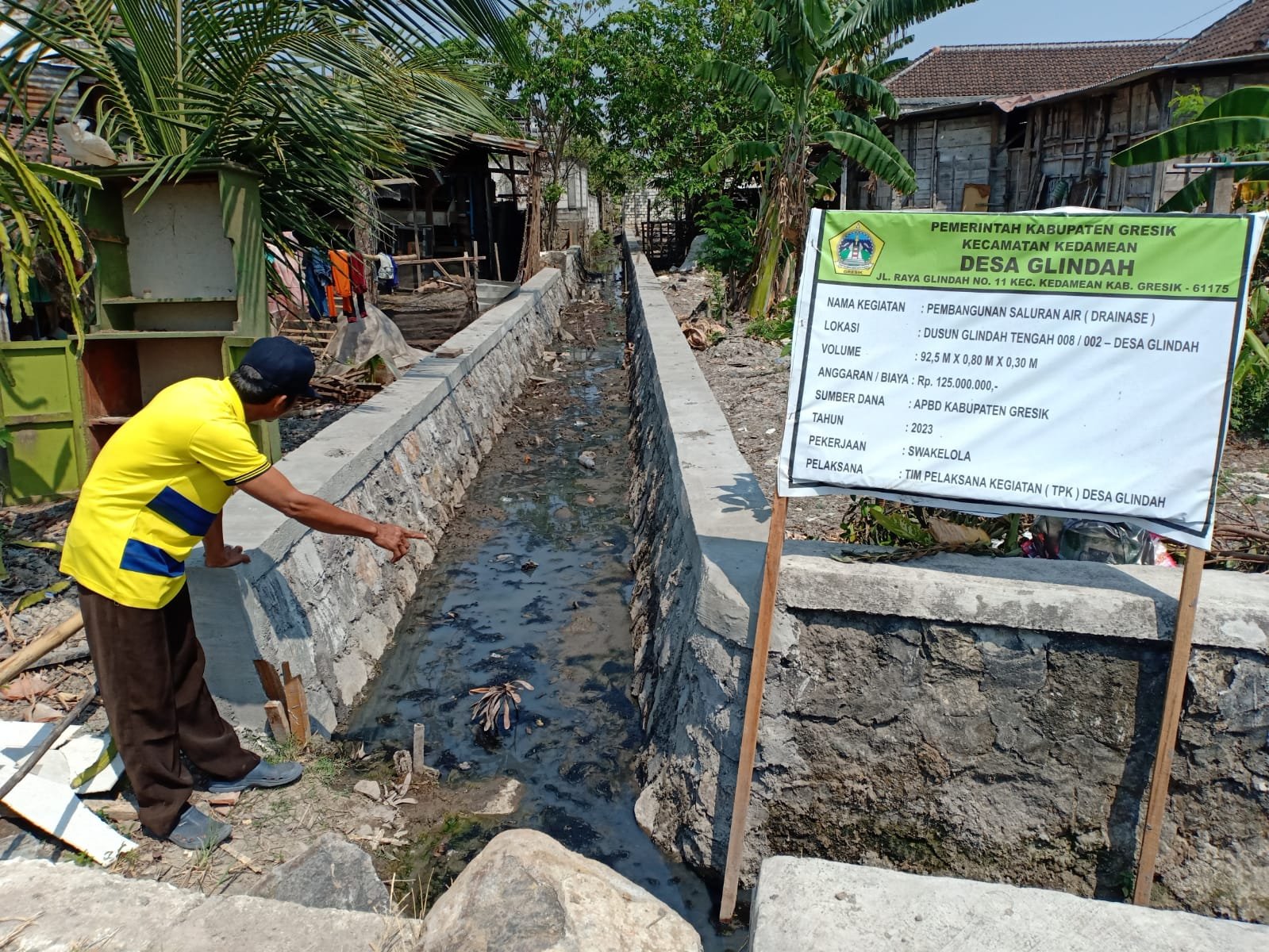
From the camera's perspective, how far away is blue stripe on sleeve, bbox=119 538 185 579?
306 centimetres

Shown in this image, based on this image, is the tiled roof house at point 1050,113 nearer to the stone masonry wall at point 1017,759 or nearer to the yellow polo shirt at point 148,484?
the stone masonry wall at point 1017,759

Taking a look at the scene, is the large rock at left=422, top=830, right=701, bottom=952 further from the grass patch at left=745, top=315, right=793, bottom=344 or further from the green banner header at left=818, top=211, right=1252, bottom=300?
the grass patch at left=745, top=315, right=793, bottom=344

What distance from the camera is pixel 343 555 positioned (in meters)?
5.26

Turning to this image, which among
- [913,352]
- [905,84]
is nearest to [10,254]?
[913,352]

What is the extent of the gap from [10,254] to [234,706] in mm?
2001

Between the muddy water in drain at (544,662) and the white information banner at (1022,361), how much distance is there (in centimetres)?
184

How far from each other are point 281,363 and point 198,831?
170 cm

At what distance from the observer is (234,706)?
13.1ft

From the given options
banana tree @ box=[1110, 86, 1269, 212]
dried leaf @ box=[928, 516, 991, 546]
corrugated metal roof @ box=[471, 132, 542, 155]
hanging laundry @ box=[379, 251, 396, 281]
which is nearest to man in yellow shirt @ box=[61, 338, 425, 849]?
dried leaf @ box=[928, 516, 991, 546]

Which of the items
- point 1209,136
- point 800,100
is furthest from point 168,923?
point 800,100

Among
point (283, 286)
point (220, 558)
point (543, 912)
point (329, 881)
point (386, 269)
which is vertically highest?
point (386, 269)

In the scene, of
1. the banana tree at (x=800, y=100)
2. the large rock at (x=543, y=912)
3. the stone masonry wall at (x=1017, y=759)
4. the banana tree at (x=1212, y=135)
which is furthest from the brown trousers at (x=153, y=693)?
the banana tree at (x=800, y=100)

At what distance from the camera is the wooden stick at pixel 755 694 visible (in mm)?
3031

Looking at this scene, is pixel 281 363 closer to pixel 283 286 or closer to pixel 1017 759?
pixel 1017 759
